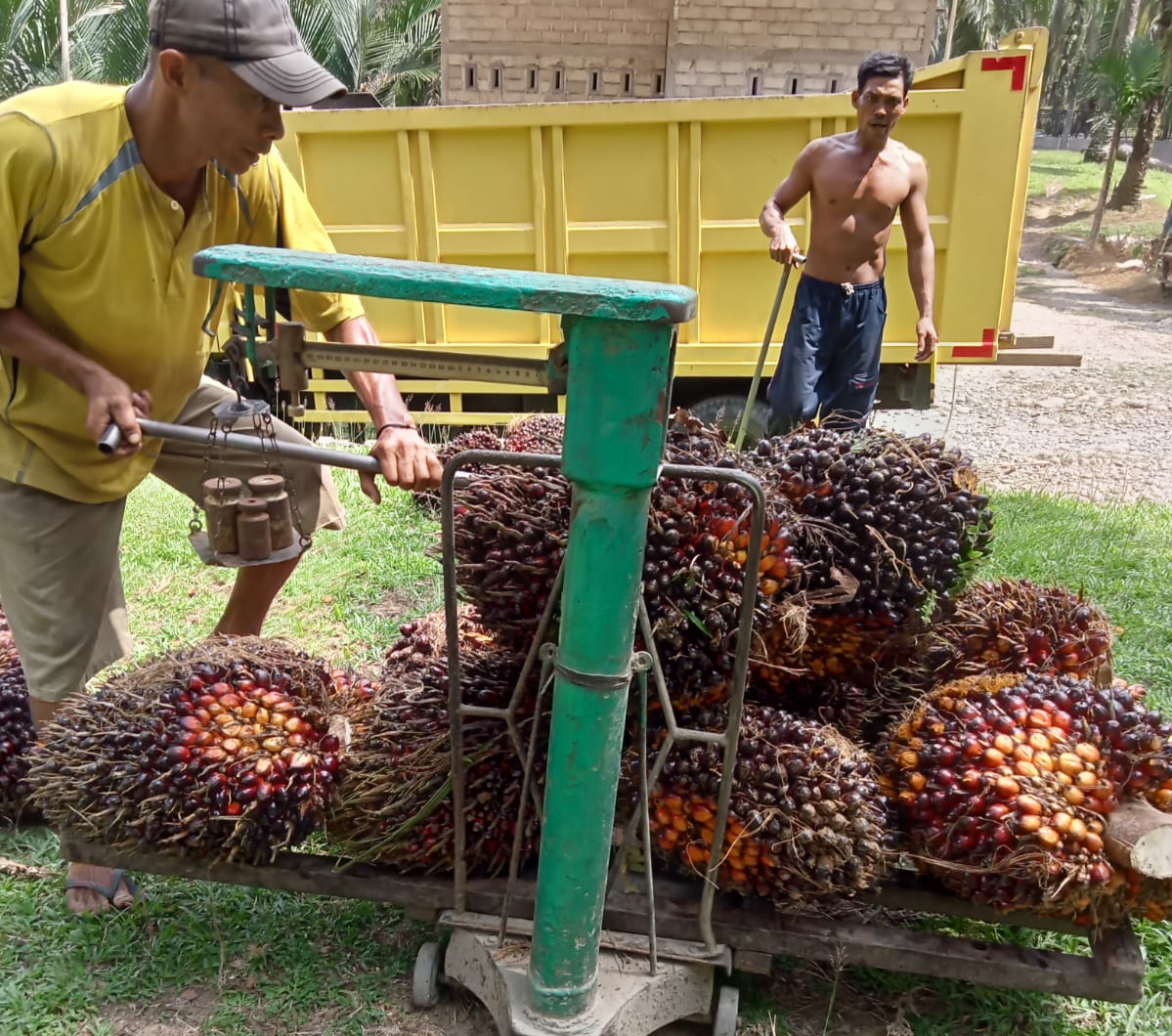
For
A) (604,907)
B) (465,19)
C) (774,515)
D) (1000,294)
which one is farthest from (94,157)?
(465,19)

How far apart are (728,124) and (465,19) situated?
17.3 ft

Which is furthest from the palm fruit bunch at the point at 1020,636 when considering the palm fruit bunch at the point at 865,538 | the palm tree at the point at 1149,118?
the palm tree at the point at 1149,118

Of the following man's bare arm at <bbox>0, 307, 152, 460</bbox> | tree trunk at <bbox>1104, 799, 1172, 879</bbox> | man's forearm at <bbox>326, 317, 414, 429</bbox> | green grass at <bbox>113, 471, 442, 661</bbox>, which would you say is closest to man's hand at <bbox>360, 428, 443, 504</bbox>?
man's forearm at <bbox>326, 317, 414, 429</bbox>

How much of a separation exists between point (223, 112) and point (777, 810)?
1.83m

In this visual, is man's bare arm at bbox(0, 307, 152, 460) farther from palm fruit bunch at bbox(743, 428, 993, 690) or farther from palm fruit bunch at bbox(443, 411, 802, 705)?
palm fruit bunch at bbox(743, 428, 993, 690)

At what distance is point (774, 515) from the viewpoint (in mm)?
2027

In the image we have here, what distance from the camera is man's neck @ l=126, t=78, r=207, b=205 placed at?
6.90ft

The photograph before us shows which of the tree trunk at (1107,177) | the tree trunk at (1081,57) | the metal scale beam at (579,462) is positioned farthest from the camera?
the tree trunk at (1081,57)

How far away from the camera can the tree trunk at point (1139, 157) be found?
17547 mm

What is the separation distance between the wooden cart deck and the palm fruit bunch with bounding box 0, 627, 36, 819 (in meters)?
0.55

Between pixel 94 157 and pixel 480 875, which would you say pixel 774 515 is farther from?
pixel 94 157

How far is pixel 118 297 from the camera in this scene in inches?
86.6

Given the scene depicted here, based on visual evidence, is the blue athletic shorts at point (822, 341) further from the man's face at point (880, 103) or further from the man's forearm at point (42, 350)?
the man's forearm at point (42, 350)

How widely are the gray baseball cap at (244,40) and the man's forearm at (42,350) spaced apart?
2.18ft
